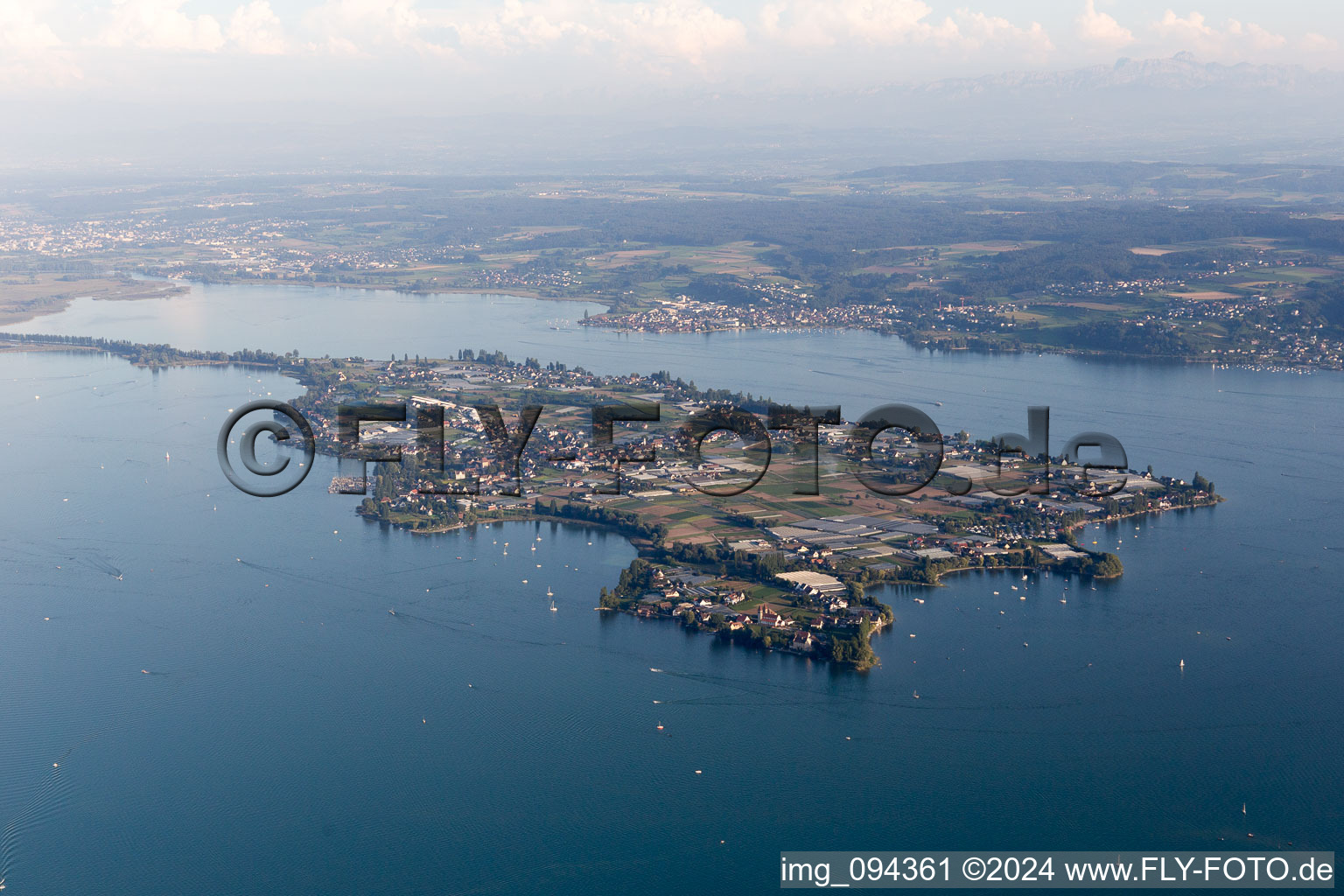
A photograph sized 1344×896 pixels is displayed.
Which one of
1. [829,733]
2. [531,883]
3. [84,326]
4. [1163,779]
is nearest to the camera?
[531,883]

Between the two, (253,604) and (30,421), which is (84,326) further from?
(253,604)

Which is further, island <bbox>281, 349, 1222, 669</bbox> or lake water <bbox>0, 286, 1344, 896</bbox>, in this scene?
island <bbox>281, 349, 1222, 669</bbox>

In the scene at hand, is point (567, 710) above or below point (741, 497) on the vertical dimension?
below

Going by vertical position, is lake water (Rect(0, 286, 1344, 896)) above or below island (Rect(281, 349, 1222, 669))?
below

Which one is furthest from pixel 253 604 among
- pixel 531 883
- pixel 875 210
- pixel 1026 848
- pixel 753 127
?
pixel 753 127

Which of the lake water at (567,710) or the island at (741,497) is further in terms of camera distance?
the island at (741,497)

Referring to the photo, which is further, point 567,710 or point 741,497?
point 741,497

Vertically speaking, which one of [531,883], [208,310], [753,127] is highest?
[753,127]

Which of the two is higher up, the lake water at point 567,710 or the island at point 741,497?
the island at point 741,497
